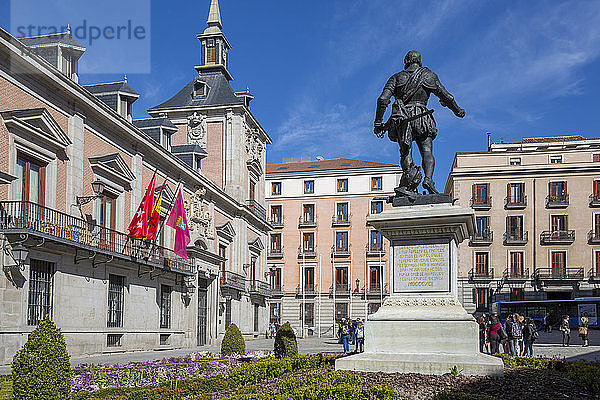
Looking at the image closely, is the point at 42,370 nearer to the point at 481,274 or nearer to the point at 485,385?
the point at 485,385

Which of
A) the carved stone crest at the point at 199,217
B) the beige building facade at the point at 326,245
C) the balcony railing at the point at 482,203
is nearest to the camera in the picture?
the carved stone crest at the point at 199,217

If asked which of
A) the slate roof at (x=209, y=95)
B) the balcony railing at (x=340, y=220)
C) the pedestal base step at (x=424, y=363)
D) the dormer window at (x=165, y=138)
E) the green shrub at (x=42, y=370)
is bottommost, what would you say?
the pedestal base step at (x=424, y=363)

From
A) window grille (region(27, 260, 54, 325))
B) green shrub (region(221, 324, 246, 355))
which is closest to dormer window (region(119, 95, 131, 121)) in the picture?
window grille (region(27, 260, 54, 325))

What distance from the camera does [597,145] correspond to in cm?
5966

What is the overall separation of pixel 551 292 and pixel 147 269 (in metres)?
36.5

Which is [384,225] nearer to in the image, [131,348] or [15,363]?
[15,363]

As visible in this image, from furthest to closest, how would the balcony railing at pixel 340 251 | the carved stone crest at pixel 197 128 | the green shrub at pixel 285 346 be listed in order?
the balcony railing at pixel 340 251 → the carved stone crest at pixel 197 128 → the green shrub at pixel 285 346

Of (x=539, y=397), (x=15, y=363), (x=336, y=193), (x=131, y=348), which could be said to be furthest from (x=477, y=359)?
(x=336, y=193)

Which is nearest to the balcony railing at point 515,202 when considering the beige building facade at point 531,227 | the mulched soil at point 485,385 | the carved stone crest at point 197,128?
the beige building facade at point 531,227

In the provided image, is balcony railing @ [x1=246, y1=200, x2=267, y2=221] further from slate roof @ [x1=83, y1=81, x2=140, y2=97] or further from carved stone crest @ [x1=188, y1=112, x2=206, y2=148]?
slate roof @ [x1=83, y1=81, x2=140, y2=97]

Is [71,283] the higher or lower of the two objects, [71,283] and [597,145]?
the lower

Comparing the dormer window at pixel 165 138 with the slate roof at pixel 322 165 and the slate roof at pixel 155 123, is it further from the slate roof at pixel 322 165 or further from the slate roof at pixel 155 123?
the slate roof at pixel 322 165

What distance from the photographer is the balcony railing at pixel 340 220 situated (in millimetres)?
62844

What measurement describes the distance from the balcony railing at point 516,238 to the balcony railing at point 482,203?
9.20ft
